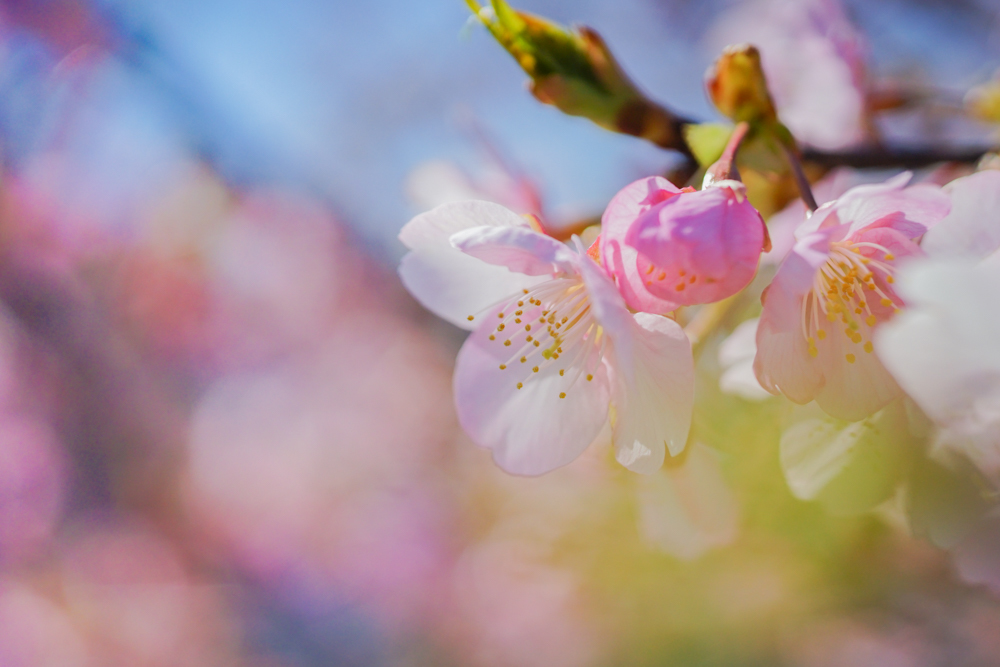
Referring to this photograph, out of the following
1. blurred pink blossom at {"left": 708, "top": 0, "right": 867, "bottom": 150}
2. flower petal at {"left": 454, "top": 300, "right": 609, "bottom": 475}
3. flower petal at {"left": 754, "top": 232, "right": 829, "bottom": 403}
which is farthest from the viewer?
blurred pink blossom at {"left": 708, "top": 0, "right": 867, "bottom": 150}

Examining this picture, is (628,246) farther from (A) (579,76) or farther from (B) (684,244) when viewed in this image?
(A) (579,76)

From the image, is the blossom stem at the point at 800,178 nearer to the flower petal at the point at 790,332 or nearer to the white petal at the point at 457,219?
the flower petal at the point at 790,332

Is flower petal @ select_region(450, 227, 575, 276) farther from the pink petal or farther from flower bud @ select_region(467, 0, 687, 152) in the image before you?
flower bud @ select_region(467, 0, 687, 152)

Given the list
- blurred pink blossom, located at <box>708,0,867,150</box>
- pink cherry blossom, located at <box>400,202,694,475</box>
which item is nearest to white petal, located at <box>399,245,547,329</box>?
pink cherry blossom, located at <box>400,202,694,475</box>

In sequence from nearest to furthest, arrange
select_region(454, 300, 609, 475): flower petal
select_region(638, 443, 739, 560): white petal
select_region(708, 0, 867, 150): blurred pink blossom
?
1. select_region(454, 300, 609, 475): flower petal
2. select_region(638, 443, 739, 560): white petal
3. select_region(708, 0, 867, 150): blurred pink blossom

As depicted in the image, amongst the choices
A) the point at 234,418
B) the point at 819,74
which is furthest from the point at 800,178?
the point at 234,418

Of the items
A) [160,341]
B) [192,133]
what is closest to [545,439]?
[192,133]

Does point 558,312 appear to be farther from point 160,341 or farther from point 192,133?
point 160,341
